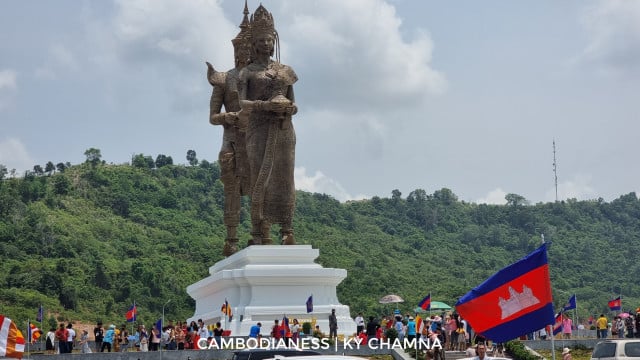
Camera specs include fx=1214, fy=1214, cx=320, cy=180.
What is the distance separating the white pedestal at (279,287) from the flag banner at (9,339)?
1182cm

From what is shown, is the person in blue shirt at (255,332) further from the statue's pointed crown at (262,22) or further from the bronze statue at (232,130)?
the statue's pointed crown at (262,22)

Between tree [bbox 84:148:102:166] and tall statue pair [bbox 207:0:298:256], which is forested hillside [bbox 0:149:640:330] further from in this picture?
tall statue pair [bbox 207:0:298:256]

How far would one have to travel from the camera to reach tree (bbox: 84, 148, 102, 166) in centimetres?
9200

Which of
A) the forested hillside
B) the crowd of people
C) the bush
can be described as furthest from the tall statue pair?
the forested hillside

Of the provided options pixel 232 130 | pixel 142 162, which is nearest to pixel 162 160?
pixel 142 162

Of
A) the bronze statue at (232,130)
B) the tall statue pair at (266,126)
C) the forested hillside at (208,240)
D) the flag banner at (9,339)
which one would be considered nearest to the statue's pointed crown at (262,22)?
the tall statue pair at (266,126)

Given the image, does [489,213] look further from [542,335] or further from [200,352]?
[200,352]

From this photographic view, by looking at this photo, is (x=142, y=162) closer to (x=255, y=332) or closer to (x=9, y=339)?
(x=255, y=332)

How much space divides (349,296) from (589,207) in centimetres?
5524

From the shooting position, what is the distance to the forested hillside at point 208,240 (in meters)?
64.1

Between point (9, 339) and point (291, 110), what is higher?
point (291, 110)

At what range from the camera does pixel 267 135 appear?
33406mm

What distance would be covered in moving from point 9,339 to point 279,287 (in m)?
13.1

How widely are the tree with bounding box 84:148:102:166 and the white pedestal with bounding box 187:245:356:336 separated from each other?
60.7 meters
